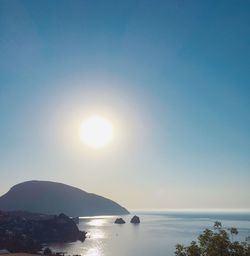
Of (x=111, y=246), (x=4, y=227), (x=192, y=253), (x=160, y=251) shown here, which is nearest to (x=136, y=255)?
(x=160, y=251)

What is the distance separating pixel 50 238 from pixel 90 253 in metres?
50.5

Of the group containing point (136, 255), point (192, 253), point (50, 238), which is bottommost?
point (192, 253)

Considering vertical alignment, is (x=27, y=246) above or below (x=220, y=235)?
above

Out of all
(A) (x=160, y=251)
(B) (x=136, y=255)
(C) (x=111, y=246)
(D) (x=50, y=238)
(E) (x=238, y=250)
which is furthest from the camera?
(D) (x=50, y=238)

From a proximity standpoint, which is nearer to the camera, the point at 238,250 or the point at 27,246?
the point at 238,250

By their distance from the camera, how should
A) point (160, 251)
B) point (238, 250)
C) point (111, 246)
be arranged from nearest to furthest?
point (238, 250), point (160, 251), point (111, 246)

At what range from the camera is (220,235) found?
3312 cm

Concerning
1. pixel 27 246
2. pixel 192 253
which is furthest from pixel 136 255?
pixel 192 253

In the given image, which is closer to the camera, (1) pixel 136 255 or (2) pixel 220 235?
(2) pixel 220 235

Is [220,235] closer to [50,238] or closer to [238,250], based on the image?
[238,250]

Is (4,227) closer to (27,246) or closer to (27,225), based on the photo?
(27,225)

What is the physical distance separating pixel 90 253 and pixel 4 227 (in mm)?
48317

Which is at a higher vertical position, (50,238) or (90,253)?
(50,238)

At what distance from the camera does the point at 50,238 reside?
18188 centimetres
